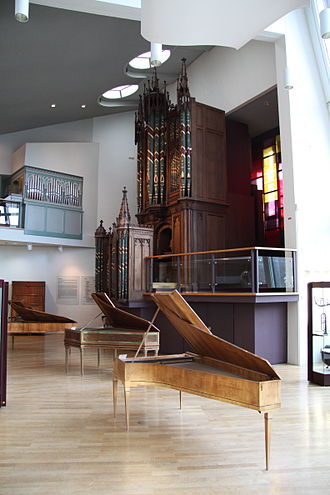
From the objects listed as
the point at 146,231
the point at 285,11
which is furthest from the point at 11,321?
the point at 285,11

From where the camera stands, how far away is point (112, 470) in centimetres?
351

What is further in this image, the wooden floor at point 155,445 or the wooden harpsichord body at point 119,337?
the wooden harpsichord body at point 119,337

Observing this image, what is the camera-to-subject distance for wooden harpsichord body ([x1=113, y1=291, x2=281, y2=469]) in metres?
3.53

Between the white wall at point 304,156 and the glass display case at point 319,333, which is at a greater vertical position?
the white wall at point 304,156

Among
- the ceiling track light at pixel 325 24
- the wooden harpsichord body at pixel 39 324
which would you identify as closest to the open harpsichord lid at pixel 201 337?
the ceiling track light at pixel 325 24

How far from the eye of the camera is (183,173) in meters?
11.6

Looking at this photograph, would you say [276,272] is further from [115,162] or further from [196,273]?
[115,162]

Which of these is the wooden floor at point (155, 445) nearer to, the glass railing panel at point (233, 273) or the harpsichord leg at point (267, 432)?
the harpsichord leg at point (267, 432)

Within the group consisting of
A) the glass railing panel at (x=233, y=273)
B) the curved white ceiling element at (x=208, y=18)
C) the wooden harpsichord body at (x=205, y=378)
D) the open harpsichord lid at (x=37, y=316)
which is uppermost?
the curved white ceiling element at (x=208, y=18)

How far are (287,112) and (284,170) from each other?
1215mm

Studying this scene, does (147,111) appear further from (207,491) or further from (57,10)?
(207,491)

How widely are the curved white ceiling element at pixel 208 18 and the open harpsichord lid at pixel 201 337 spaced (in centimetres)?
225

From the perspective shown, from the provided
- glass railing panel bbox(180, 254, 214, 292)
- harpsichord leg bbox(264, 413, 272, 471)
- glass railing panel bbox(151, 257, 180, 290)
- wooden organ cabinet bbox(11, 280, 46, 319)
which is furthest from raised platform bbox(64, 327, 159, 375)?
wooden organ cabinet bbox(11, 280, 46, 319)

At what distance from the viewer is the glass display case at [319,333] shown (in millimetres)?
7039
